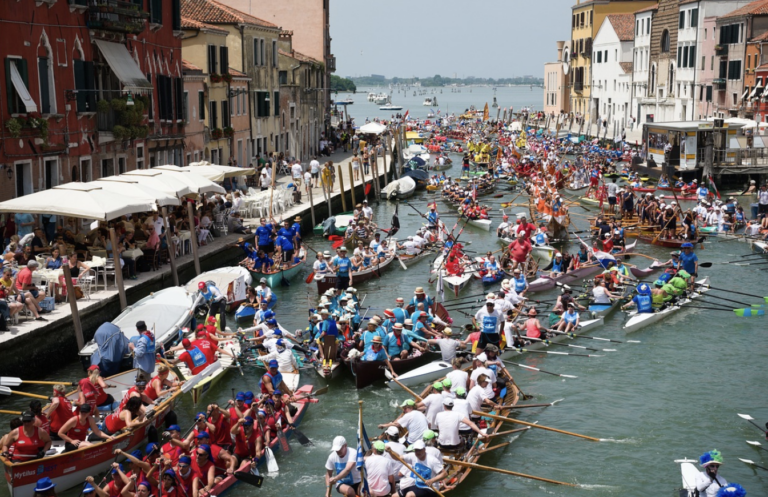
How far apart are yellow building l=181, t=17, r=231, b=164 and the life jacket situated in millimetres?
28191

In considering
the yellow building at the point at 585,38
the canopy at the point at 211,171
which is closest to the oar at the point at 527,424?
the canopy at the point at 211,171

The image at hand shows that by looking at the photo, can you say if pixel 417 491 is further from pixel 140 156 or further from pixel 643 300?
pixel 140 156

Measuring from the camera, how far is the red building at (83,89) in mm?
25266

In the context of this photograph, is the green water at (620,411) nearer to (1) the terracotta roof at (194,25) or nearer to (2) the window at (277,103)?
(1) the terracotta roof at (194,25)

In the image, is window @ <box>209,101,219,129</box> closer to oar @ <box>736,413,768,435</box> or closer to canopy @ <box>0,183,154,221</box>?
canopy @ <box>0,183,154,221</box>

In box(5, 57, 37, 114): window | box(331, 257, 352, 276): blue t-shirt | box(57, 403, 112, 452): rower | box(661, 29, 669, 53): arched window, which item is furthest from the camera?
box(661, 29, 669, 53): arched window

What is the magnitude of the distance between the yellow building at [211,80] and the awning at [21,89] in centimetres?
1526

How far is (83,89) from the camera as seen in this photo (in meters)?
28.8

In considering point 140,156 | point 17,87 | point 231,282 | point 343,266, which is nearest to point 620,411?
point 343,266

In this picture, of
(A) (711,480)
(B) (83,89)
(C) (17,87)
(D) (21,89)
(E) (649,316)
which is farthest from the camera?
(B) (83,89)

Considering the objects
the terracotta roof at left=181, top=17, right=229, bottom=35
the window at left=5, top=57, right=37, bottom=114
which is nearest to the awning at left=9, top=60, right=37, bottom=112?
the window at left=5, top=57, right=37, bottom=114

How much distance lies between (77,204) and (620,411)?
13046 mm

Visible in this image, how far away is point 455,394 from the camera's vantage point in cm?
1606

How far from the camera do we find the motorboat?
18.4m
